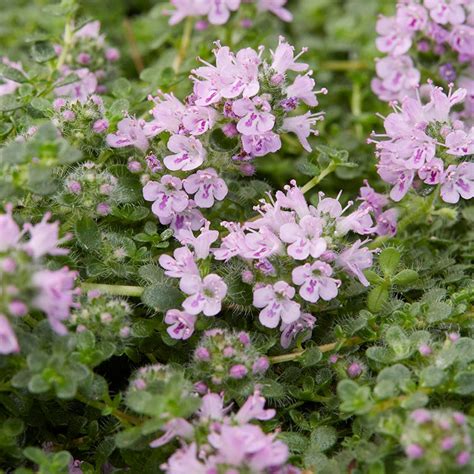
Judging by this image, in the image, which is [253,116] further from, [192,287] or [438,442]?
[438,442]

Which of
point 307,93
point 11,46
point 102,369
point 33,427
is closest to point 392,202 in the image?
point 307,93

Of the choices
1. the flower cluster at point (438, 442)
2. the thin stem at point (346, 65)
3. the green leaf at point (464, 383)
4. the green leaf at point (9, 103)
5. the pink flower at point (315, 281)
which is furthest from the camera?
the thin stem at point (346, 65)

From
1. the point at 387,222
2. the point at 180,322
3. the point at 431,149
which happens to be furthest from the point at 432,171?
the point at 180,322

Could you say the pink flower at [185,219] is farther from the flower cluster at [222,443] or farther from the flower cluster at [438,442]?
the flower cluster at [438,442]

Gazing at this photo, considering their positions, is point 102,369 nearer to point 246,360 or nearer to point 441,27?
point 246,360

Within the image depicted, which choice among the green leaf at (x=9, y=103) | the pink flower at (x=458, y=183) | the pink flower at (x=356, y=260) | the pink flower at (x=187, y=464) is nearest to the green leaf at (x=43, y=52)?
the green leaf at (x=9, y=103)

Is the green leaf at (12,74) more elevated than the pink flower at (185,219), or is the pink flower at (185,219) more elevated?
the green leaf at (12,74)

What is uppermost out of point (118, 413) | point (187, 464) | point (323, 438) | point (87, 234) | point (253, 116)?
point (253, 116)
